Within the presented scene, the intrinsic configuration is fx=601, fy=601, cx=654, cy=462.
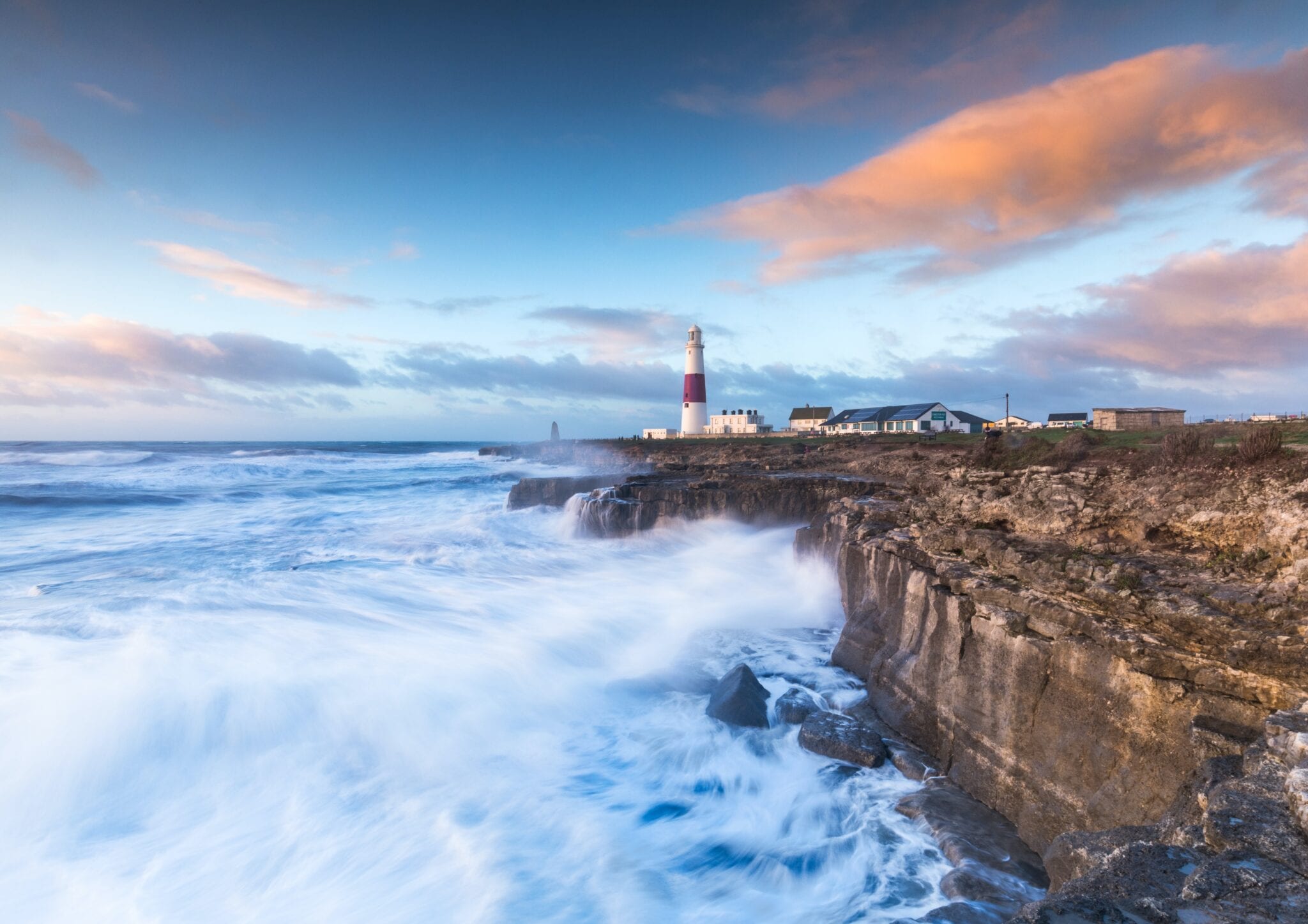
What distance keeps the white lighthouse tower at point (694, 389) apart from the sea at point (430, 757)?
33.4 m

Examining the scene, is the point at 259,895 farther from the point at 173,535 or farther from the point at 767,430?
the point at 767,430

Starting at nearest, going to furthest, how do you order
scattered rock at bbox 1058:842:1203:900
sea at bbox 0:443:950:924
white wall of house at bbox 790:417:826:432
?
scattered rock at bbox 1058:842:1203:900, sea at bbox 0:443:950:924, white wall of house at bbox 790:417:826:432

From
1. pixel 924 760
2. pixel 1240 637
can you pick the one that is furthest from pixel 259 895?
pixel 1240 637

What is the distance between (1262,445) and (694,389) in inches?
1704

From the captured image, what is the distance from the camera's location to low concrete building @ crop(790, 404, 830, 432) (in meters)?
58.8

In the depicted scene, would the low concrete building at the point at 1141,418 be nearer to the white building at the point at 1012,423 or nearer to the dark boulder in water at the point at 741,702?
the white building at the point at 1012,423

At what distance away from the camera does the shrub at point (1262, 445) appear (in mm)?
5844

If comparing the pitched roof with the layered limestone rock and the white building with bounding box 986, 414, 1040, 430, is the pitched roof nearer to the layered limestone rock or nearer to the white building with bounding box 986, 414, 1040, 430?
the white building with bounding box 986, 414, 1040, 430

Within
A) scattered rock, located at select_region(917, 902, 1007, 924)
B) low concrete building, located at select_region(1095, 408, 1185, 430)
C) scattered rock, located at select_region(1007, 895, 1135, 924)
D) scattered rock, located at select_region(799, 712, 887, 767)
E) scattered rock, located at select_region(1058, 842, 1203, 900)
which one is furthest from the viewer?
low concrete building, located at select_region(1095, 408, 1185, 430)

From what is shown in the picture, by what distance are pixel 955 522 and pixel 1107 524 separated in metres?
1.65

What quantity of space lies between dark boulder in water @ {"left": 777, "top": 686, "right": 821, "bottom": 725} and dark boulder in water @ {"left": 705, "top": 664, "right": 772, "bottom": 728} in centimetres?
20

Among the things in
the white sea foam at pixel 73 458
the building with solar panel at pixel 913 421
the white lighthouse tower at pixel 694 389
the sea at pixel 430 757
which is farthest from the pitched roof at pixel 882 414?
the white sea foam at pixel 73 458

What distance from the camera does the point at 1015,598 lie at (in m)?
5.52

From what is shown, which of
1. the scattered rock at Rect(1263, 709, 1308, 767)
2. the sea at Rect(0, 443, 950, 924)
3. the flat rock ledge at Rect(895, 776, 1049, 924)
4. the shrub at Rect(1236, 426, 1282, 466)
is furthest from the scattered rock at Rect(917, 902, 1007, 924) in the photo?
the shrub at Rect(1236, 426, 1282, 466)
